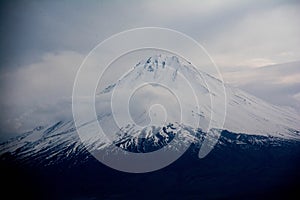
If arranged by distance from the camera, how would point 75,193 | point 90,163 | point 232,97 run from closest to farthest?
1. point 75,193
2. point 90,163
3. point 232,97

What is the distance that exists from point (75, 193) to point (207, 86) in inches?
1178

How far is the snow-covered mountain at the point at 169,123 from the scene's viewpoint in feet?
161

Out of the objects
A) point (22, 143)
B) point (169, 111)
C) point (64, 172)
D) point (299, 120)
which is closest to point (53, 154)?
point (64, 172)

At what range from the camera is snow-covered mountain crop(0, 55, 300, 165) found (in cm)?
4912

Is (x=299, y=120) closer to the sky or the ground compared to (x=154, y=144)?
closer to the sky

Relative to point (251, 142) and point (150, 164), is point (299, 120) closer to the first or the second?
point (251, 142)

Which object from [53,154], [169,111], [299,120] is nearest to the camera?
[53,154]

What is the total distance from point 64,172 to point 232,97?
3283cm

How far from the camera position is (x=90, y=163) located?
4825cm

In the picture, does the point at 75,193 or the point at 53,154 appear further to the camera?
the point at 53,154

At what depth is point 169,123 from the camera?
173 feet

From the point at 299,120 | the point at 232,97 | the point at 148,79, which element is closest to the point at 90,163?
the point at 148,79

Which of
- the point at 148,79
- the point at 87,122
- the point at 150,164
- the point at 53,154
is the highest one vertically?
the point at 148,79

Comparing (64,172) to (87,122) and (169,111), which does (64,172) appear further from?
(169,111)
